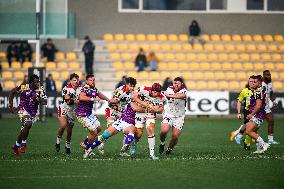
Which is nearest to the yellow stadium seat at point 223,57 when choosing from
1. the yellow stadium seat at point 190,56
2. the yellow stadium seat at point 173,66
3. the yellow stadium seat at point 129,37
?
the yellow stadium seat at point 190,56

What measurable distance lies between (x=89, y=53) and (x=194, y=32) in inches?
240

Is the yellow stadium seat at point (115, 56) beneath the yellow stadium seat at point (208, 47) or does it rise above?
beneath

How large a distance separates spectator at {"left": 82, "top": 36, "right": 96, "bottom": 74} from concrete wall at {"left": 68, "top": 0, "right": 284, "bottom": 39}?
3.89 meters

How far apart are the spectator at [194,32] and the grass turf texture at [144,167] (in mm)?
17525

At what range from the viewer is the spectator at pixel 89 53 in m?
37.5

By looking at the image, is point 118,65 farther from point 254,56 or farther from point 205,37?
point 254,56

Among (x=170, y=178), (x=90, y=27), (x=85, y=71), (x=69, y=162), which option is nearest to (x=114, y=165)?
(x=69, y=162)

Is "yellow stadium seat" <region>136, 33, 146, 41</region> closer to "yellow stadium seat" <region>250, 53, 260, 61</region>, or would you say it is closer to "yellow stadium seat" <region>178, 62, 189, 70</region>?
"yellow stadium seat" <region>178, 62, 189, 70</region>

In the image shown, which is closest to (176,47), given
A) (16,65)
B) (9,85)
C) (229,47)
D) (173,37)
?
(173,37)

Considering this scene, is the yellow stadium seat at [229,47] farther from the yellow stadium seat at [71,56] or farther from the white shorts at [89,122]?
the white shorts at [89,122]

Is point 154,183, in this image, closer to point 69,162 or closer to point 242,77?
point 69,162

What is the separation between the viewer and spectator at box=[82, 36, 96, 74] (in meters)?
37.5

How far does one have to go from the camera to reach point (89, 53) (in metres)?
37.7

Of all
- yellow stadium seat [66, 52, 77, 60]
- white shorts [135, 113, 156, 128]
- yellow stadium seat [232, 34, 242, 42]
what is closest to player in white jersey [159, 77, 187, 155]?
white shorts [135, 113, 156, 128]
